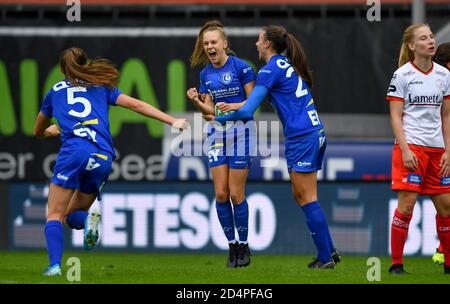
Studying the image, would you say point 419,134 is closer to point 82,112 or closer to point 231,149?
point 231,149

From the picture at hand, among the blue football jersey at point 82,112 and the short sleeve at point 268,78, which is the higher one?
the short sleeve at point 268,78

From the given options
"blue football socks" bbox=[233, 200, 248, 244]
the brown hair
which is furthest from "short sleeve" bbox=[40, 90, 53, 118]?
the brown hair

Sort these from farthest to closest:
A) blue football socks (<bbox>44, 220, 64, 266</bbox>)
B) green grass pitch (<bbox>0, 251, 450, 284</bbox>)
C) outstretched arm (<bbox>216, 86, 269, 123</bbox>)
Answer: outstretched arm (<bbox>216, 86, 269, 123</bbox>), blue football socks (<bbox>44, 220, 64, 266</bbox>), green grass pitch (<bbox>0, 251, 450, 284</bbox>)

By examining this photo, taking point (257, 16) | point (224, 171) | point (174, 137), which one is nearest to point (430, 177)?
point (224, 171)

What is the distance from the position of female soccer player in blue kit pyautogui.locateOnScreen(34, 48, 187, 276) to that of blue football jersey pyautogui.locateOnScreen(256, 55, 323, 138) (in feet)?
3.48

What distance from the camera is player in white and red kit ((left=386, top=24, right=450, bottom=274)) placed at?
920 cm

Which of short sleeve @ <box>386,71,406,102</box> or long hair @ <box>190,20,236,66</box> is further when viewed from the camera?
long hair @ <box>190,20,236,66</box>

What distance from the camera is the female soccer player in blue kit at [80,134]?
356 inches

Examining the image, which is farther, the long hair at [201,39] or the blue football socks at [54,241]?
the long hair at [201,39]

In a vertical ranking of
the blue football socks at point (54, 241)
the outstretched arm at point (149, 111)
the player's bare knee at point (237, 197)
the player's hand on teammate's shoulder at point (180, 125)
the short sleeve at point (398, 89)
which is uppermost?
the short sleeve at point (398, 89)

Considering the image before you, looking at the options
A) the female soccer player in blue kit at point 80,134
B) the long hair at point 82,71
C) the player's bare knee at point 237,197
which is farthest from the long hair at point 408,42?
the long hair at point 82,71

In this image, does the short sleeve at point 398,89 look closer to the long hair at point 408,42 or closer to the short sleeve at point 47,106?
the long hair at point 408,42

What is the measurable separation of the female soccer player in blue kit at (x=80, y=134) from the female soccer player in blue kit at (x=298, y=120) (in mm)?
922

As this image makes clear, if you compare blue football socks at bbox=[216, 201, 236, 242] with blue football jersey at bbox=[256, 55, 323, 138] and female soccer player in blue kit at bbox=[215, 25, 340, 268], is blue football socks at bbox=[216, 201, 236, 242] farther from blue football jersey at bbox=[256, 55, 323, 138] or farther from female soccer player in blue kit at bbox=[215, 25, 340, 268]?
blue football jersey at bbox=[256, 55, 323, 138]
